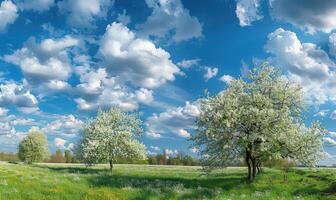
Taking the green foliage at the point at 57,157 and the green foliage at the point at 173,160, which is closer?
the green foliage at the point at 173,160

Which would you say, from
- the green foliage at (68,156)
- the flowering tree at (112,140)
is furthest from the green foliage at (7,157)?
the flowering tree at (112,140)

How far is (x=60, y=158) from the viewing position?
578 feet

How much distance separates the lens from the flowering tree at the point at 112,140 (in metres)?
67.8

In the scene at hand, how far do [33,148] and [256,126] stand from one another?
288ft

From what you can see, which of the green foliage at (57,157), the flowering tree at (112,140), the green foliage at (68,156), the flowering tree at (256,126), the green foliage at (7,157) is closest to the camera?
the flowering tree at (256,126)

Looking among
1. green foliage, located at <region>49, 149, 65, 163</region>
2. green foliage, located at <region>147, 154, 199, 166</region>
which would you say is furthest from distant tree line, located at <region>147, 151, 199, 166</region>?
green foliage, located at <region>49, 149, 65, 163</region>

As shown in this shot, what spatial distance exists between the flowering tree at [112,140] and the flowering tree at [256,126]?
27.7 m

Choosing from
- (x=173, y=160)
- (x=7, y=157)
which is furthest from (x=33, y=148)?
(x=7, y=157)

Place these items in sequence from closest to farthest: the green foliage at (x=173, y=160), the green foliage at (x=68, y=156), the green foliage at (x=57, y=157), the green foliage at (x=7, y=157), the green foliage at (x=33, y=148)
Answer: the green foliage at (x=33, y=148) → the green foliage at (x=173, y=160) → the green foliage at (x=68, y=156) → the green foliage at (x=57, y=157) → the green foliage at (x=7, y=157)

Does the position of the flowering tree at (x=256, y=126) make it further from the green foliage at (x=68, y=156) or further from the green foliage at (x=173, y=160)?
the green foliage at (x=68, y=156)

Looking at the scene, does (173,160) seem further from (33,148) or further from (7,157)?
(7,157)

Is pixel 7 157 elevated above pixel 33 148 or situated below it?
above

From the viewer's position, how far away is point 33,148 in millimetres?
114188

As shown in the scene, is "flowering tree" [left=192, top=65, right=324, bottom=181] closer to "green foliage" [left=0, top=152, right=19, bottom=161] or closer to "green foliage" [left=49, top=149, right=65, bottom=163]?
"green foliage" [left=49, top=149, right=65, bottom=163]
